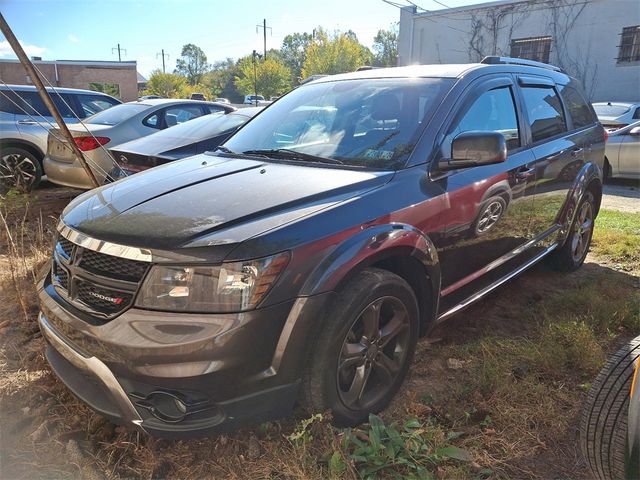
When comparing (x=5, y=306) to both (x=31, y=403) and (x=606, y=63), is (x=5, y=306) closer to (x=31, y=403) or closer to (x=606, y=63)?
(x=31, y=403)

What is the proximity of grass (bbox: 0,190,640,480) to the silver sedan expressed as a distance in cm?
690

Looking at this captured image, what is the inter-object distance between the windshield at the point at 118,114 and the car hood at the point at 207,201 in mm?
4574

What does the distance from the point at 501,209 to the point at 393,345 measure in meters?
1.23

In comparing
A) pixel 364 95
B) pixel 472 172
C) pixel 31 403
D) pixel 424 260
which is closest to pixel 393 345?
pixel 424 260

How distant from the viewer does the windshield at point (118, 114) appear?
6774 mm

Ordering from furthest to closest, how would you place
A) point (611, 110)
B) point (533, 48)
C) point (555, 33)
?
point (533, 48) → point (555, 33) → point (611, 110)

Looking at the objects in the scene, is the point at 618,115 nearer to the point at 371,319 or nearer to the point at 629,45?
the point at 371,319

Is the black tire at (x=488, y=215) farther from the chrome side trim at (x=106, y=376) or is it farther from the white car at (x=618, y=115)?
the white car at (x=618, y=115)

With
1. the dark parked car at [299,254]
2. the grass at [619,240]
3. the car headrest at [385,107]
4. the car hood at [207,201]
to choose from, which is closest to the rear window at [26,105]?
the car hood at [207,201]

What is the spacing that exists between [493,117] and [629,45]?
2044 centimetres

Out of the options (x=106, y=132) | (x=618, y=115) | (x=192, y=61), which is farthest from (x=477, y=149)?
(x=192, y=61)

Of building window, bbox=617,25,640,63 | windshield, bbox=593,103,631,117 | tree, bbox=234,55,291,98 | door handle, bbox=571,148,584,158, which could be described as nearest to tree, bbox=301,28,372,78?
tree, bbox=234,55,291,98

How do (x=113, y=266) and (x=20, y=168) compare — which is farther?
(x=20, y=168)

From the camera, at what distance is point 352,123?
9.59ft
